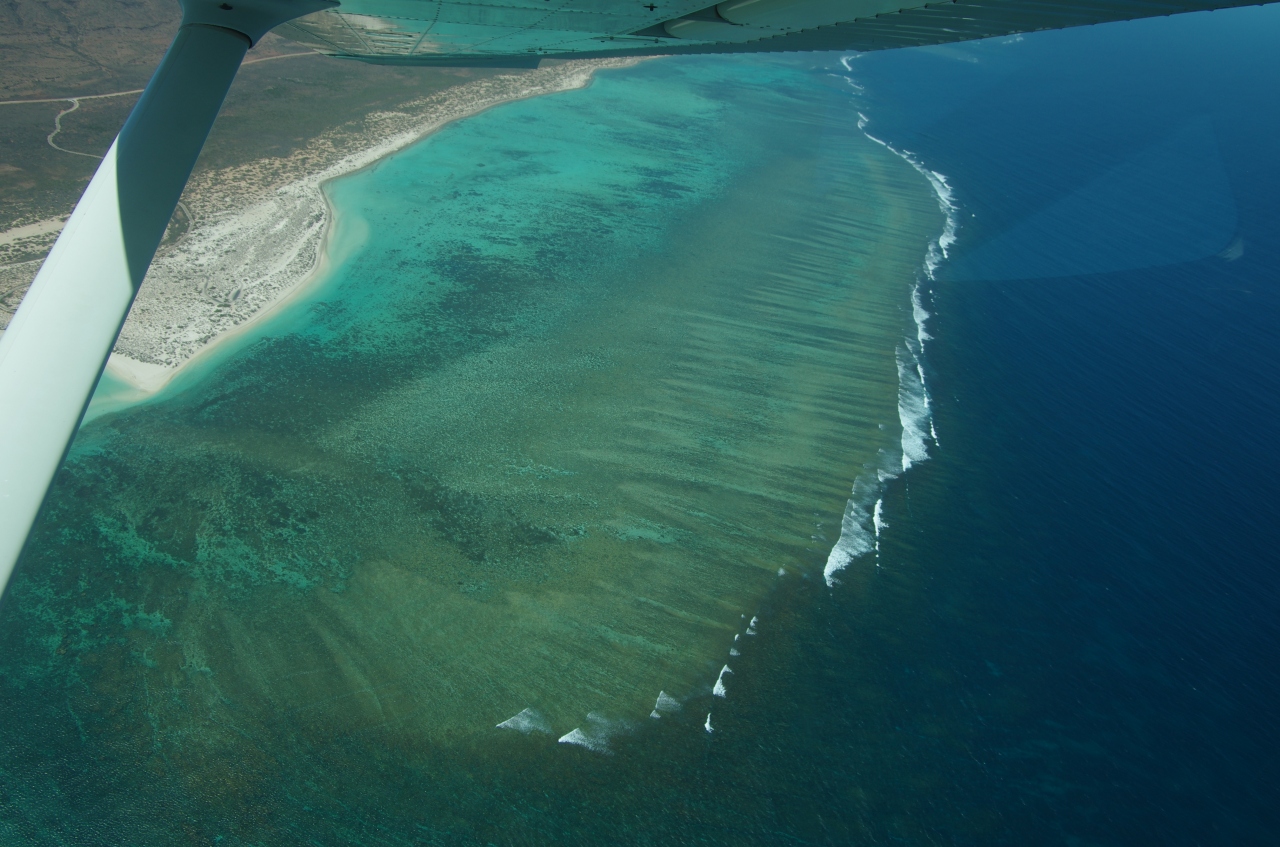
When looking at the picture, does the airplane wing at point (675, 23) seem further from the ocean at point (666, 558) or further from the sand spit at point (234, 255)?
the sand spit at point (234, 255)

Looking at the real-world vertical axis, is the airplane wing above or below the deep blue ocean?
above

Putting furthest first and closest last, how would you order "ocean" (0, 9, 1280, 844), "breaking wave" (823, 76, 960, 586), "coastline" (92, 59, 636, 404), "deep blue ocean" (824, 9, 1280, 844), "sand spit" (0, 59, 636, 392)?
1. "sand spit" (0, 59, 636, 392)
2. "coastline" (92, 59, 636, 404)
3. "breaking wave" (823, 76, 960, 586)
4. "deep blue ocean" (824, 9, 1280, 844)
5. "ocean" (0, 9, 1280, 844)

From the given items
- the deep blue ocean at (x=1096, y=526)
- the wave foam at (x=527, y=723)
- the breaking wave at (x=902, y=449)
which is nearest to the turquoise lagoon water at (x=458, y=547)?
the wave foam at (x=527, y=723)

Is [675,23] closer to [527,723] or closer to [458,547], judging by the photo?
[527,723]

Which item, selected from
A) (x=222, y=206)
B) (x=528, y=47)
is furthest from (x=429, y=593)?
(x=222, y=206)

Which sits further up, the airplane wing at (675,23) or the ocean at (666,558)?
the airplane wing at (675,23)

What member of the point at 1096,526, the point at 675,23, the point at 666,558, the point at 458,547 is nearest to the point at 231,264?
the point at 458,547

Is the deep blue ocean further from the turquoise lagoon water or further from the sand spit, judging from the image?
the sand spit

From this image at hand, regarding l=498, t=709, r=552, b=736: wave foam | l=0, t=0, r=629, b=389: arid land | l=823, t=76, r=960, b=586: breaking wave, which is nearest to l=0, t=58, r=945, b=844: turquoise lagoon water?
l=498, t=709, r=552, b=736: wave foam
